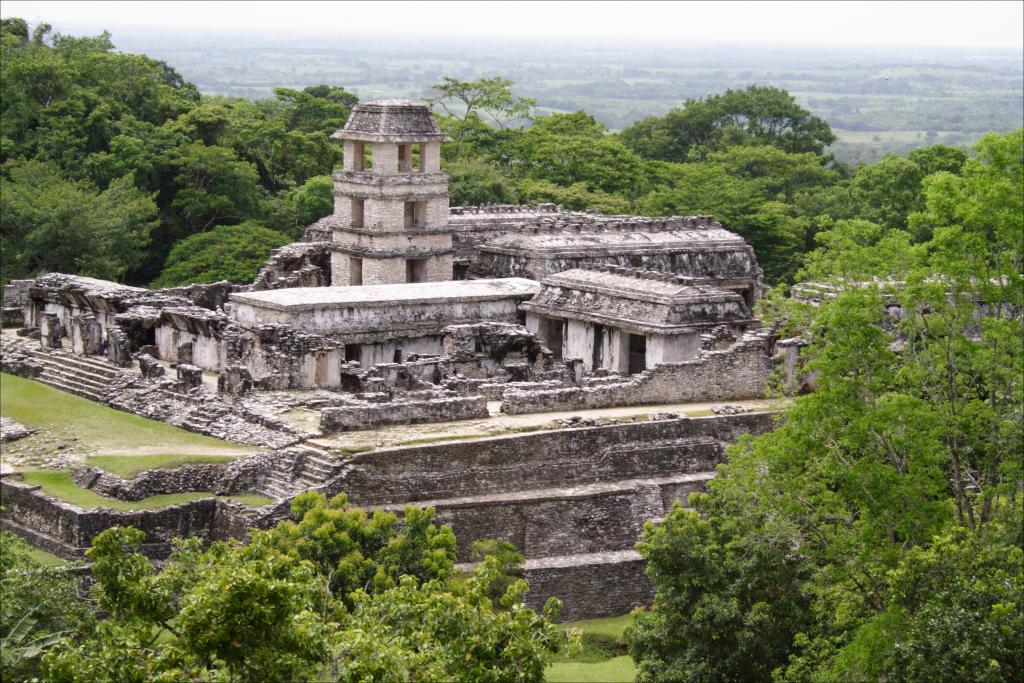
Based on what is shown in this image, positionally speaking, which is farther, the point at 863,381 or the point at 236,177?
the point at 236,177

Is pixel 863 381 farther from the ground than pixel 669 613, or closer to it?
farther from the ground

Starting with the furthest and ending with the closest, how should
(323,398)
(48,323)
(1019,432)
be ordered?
(48,323), (323,398), (1019,432)

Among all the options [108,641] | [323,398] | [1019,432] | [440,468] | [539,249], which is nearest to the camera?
[108,641]

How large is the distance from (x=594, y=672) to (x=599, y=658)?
35.0 inches

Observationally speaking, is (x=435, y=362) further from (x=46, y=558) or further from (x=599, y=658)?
(x=46, y=558)

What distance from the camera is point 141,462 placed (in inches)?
1403

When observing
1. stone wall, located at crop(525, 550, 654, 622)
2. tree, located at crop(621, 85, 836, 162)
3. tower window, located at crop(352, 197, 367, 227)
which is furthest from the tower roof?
tree, located at crop(621, 85, 836, 162)

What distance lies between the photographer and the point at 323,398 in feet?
127

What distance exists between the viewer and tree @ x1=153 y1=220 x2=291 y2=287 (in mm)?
55000

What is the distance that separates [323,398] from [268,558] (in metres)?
14.5

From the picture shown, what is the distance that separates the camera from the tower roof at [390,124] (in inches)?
1848

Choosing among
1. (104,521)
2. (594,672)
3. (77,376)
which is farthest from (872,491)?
(77,376)

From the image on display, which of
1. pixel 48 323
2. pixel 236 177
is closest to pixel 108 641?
pixel 48 323

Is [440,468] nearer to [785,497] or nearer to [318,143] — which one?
[785,497]
